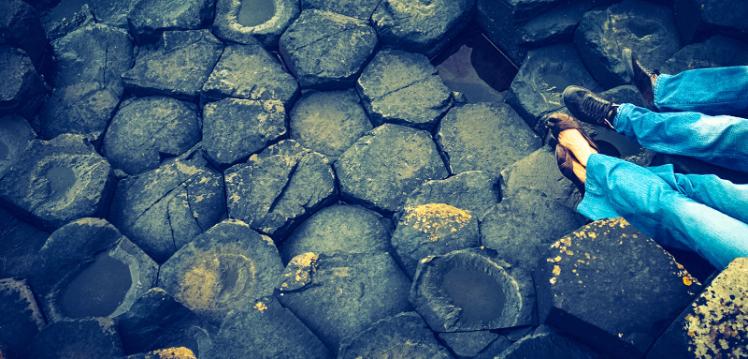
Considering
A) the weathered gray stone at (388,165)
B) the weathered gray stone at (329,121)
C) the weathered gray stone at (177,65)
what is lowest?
the weathered gray stone at (388,165)

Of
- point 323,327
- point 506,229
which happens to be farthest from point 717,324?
point 323,327

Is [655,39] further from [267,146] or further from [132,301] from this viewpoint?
[132,301]

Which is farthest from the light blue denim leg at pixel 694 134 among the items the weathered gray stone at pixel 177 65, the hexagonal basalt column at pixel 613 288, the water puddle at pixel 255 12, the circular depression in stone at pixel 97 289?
the circular depression in stone at pixel 97 289

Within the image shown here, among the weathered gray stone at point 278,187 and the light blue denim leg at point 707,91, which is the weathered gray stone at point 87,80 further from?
the light blue denim leg at point 707,91

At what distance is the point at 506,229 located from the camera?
2131 mm

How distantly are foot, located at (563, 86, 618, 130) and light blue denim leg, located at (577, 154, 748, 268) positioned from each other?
0.33 meters

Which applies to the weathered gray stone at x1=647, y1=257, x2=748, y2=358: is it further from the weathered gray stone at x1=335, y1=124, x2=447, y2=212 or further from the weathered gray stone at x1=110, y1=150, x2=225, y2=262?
the weathered gray stone at x1=110, y1=150, x2=225, y2=262

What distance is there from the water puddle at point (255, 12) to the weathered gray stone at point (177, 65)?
0.19m

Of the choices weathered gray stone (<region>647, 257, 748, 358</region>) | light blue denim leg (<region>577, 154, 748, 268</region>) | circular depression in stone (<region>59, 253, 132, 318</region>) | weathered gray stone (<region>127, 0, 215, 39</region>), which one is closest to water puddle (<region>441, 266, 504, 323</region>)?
light blue denim leg (<region>577, 154, 748, 268</region>)

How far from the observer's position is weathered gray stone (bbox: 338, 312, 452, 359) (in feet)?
6.22

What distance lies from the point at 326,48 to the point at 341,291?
4.23ft

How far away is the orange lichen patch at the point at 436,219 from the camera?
214 centimetres

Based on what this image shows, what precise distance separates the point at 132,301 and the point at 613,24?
2.65 metres

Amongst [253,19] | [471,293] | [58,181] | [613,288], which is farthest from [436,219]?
[58,181]
